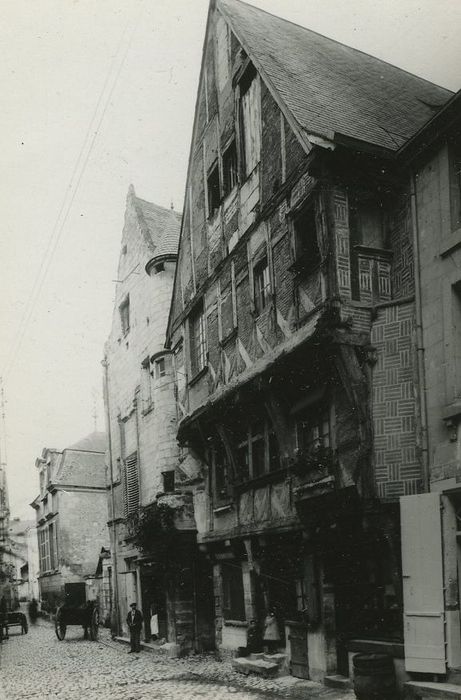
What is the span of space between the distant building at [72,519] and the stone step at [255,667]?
24801 millimetres

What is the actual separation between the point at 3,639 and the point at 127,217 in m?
15.8

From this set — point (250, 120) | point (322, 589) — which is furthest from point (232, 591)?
point (250, 120)

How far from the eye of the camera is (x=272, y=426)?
13469 millimetres

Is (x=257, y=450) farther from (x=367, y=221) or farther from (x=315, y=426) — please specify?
(x=367, y=221)

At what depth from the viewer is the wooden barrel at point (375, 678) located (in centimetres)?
923

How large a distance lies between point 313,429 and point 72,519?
94.9 ft

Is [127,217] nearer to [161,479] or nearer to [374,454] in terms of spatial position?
[161,479]

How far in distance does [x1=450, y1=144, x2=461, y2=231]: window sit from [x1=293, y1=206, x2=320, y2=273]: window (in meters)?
2.46

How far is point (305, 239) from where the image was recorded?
40.4 ft

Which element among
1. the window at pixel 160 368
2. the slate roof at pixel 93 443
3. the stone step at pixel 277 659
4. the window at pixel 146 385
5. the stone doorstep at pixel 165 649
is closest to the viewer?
the stone step at pixel 277 659

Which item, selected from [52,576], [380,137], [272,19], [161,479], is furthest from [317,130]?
[52,576]

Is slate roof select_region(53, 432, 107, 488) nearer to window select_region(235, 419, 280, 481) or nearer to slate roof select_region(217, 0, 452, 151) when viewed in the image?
window select_region(235, 419, 280, 481)

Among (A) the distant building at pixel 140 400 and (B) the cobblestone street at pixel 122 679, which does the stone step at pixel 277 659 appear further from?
(A) the distant building at pixel 140 400

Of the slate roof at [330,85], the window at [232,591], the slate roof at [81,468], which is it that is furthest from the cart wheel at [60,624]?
the slate roof at [330,85]
